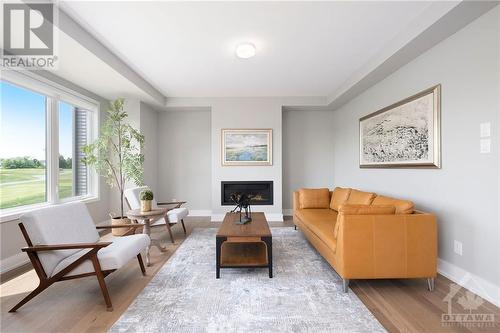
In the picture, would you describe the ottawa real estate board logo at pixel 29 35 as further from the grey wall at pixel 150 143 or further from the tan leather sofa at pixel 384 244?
the tan leather sofa at pixel 384 244

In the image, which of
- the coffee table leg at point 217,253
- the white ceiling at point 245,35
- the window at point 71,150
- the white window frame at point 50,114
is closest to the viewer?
the white ceiling at point 245,35

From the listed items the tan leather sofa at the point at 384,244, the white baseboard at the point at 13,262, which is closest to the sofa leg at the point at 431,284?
the tan leather sofa at the point at 384,244

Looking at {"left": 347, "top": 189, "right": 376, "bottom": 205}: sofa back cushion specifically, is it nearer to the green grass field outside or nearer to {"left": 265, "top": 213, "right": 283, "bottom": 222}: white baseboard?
{"left": 265, "top": 213, "right": 283, "bottom": 222}: white baseboard

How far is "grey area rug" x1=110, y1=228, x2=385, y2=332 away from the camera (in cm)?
175

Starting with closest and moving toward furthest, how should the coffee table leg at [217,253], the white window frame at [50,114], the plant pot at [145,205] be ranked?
the coffee table leg at [217,253] < the white window frame at [50,114] < the plant pot at [145,205]

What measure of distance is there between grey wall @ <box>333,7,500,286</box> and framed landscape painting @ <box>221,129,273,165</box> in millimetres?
2711

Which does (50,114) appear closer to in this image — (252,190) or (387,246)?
(252,190)

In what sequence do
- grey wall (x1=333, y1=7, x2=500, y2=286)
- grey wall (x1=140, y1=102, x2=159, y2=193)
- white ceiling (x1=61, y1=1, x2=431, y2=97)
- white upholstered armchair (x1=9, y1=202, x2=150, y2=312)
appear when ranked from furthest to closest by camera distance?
grey wall (x1=140, y1=102, x2=159, y2=193), white ceiling (x1=61, y1=1, x2=431, y2=97), grey wall (x1=333, y1=7, x2=500, y2=286), white upholstered armchair (x1=9, y1=202, x2=150, y2=312)

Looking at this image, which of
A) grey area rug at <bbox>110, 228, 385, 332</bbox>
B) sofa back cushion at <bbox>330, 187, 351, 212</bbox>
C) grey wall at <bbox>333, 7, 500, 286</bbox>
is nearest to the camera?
grey area rug at <bbox>110, 228, 385, 332</bbox>

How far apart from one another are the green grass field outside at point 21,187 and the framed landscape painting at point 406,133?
201 inches

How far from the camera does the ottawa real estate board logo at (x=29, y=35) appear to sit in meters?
2.08

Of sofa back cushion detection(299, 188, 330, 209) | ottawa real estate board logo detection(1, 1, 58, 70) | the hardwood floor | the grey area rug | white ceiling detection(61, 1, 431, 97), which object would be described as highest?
white ceiling detection(61, 1, 431, 97)

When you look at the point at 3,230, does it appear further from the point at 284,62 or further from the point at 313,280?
the point at 284,62

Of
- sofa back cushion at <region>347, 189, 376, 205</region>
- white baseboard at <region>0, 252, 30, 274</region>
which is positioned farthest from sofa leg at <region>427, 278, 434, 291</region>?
white baseboard at <region>0, 252, 30, 274</region>
